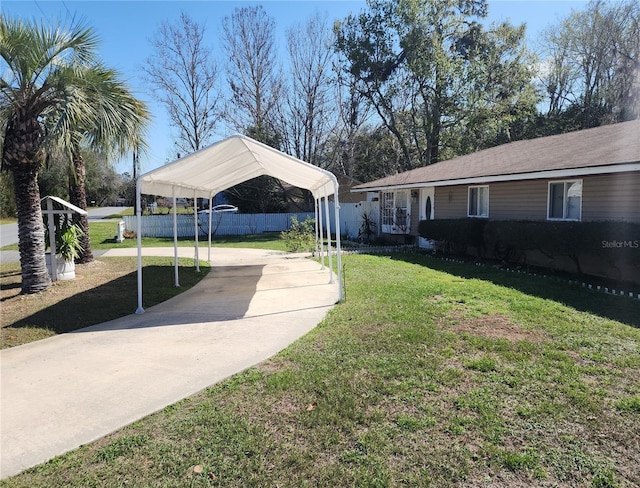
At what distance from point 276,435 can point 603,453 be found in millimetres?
2436

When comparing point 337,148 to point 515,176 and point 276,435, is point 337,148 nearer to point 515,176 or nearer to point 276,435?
point 515,176

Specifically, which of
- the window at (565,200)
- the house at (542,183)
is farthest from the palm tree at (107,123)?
the window at (565,200)

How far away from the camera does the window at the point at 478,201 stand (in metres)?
13.4

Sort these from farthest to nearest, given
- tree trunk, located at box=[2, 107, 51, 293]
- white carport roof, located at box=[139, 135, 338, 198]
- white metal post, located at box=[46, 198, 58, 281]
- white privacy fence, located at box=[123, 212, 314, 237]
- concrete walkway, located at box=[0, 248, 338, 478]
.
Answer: white privacy fence, located at box=[123, 212, 314, 237] < white metal post, located at box=[46, 198, 58, 281] < tree trunk, located at box=[2, 107, 51, 293] < white carport roof, located at box=[139, 135, 338, 198] < concrete walkway, located at box=[0, 248, 338, 478]

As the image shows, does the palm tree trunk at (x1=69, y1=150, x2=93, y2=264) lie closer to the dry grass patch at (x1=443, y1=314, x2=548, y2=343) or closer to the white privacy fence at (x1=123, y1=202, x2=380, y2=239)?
the dry grass patch at (x1=443, y1=314, x2=548, y2=343)

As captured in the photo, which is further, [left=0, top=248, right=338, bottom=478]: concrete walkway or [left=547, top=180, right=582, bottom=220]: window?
[left=547, top=180, right=582, bottom=220]: window

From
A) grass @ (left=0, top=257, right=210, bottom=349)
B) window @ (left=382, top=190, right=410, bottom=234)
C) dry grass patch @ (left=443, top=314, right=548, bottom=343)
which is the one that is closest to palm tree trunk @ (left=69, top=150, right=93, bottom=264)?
grass @ (left=0, top=257, right=210, bottom=349)

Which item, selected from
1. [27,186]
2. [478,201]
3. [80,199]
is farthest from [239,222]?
[27,186]

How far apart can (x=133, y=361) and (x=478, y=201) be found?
39.5 feet

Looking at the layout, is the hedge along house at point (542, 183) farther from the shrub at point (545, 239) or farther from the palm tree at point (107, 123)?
the palm tree at point (107, 123)

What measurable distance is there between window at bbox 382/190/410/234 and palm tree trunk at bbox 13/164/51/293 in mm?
13442

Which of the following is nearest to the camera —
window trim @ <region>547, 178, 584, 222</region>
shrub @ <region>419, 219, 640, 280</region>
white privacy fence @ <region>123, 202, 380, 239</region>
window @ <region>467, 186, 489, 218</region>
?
shrub @ <region>419, 219, 640, 280</region>

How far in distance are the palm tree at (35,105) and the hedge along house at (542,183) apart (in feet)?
34.2

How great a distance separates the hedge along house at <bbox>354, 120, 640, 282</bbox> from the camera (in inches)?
354
